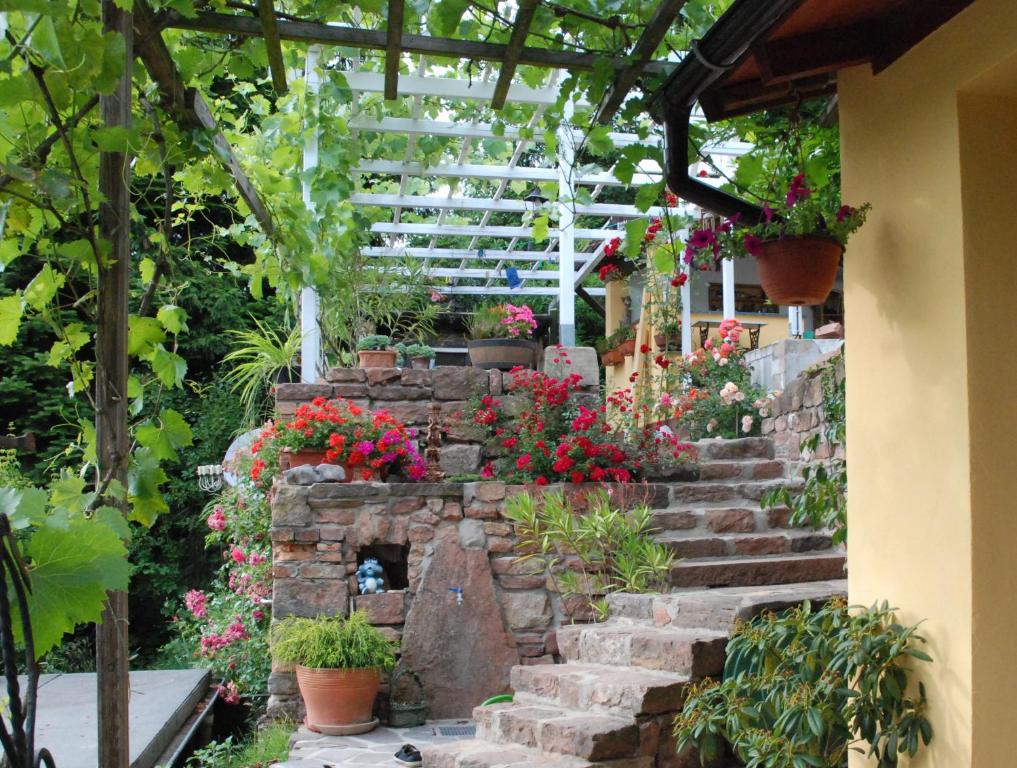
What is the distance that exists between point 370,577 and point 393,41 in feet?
11.7

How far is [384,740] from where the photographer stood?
206 inches

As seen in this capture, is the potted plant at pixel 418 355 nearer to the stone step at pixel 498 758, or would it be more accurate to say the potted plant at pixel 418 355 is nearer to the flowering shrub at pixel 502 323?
the flowering shrub at pixel 502 323

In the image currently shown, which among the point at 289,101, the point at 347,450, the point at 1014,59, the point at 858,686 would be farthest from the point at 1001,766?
the point at 289,101

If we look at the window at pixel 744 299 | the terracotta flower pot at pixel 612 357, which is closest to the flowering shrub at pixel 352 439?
the terracotta flower pot at pixel 612 357

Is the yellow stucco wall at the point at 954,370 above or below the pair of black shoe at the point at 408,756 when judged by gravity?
above

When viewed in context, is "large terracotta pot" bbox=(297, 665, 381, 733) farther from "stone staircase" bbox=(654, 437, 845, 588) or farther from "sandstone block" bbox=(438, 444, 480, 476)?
"sandstone block" bbox=(438, 444, 480, 476)

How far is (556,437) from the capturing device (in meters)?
6.80

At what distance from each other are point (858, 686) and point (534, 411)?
13.9ft

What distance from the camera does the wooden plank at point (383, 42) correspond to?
125 inches

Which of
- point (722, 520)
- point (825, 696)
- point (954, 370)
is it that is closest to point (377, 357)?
point (722, 520)

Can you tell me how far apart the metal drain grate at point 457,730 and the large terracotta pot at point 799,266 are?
10.8ft

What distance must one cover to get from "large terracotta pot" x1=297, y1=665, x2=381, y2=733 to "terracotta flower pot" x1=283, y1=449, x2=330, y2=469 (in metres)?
1.44

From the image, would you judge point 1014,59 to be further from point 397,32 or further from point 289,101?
Answer: point 289,101

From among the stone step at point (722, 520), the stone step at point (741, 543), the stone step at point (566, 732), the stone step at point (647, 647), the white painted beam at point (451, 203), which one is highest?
the white painted beam at point (451, 203)
